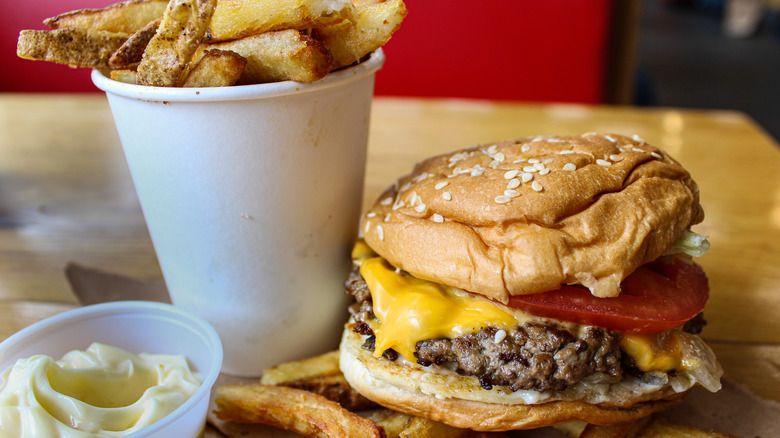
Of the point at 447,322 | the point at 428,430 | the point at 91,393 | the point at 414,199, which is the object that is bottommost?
the point at 428,430

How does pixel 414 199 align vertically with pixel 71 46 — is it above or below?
below

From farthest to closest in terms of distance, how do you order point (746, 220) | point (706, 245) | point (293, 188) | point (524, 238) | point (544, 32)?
point (544, 32)
point (746, 220)
point (293, 188)
point (706, 245)
point (524, 238)

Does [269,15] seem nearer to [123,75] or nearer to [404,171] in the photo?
[123,75]

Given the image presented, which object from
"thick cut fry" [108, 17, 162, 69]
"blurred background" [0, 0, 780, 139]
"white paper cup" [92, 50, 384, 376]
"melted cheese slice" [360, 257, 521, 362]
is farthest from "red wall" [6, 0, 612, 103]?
"melted cheese slice" [360, 257, 521, 362]

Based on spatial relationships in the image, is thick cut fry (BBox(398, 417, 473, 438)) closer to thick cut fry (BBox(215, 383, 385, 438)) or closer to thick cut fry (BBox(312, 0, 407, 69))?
thick cut fry (BBox(215, 383, 385, 438))

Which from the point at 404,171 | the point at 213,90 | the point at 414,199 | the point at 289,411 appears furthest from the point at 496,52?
the point at 289,411

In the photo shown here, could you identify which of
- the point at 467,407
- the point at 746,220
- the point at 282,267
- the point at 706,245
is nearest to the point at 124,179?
the point at 282,267

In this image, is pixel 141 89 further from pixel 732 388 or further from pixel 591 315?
pixel 732 388
